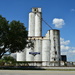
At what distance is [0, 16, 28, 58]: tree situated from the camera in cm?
3834

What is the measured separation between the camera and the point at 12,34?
38.9m

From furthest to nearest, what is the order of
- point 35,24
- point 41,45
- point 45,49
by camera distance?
point 35,24, point 41,45, point 45,49

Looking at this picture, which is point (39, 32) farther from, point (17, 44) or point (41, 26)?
point (17, 44)

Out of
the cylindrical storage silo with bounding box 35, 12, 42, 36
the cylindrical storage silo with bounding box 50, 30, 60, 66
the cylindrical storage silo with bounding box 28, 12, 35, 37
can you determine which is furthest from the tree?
the cylindrical storage silo with bounding box 28, 12, 35, 37

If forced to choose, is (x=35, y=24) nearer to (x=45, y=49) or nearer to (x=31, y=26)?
(x=31, y=26)

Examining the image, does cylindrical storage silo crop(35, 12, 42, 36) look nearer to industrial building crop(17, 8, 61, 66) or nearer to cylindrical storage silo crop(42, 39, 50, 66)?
industrial building crop(17, 8, 61, 66)

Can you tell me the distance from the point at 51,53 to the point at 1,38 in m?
71.8

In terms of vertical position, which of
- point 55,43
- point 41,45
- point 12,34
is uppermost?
point 55,43

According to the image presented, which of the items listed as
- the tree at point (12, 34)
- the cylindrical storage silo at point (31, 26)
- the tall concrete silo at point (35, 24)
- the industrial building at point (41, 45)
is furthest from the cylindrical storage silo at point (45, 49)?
the tree at point (12, 34)

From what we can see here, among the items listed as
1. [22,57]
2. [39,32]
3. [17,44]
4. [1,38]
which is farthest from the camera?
[39,32]

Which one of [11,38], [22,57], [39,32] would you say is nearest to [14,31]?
[11,38]

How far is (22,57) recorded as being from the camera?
104 m

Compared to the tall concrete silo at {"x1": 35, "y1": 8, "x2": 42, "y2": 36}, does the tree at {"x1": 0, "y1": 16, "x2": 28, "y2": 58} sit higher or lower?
lower

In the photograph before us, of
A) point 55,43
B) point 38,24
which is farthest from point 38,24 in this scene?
point 55,43
